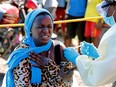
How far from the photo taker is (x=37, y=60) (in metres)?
2.72

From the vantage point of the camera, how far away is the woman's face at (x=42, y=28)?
273 centimetres

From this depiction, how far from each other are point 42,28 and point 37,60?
0.26 meters

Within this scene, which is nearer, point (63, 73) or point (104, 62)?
point (104, 62)

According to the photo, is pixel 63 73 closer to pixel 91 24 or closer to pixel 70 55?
pixel 70 55

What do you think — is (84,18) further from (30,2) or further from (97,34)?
(30,2)

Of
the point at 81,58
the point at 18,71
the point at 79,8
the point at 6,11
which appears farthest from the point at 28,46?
the point at 79,8

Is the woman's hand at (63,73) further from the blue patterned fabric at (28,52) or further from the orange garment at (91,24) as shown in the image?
the orange garment at (91,24)

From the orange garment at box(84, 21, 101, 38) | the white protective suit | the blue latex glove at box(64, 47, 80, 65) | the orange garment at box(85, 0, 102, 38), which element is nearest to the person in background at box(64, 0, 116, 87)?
the white protective suit

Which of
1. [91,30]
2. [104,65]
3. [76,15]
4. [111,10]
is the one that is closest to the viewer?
[104,65]

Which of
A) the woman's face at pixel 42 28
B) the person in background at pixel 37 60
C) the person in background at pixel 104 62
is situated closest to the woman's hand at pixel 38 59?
the person in background at pixel 37 60

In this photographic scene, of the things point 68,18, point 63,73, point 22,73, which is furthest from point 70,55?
point 68,18

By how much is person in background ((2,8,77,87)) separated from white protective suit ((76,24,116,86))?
314 mm

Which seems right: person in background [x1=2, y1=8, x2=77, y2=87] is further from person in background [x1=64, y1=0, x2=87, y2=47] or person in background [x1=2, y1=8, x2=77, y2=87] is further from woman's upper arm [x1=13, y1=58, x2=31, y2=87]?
person in background [x1=64, y1=0, x2=87, y2=47]

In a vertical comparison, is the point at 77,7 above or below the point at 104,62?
below
